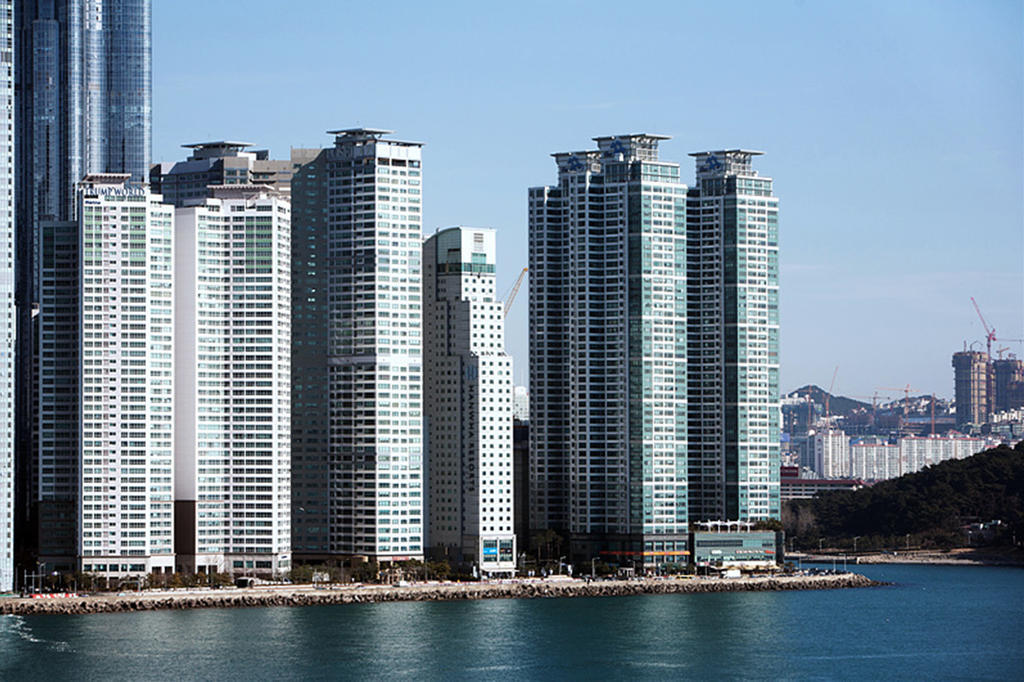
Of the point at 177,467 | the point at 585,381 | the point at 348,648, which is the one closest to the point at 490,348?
the point at 585,381

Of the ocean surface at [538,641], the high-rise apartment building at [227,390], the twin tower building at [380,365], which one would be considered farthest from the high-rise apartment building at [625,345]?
the high-rise apartment building at [227,390]

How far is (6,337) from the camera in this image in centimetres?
14188

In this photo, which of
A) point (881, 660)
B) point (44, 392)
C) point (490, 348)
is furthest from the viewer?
point (490, 348)

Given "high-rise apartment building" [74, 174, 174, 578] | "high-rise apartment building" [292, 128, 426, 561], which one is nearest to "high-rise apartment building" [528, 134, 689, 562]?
"high-rise apartment building" [292, 128, 426, 561]

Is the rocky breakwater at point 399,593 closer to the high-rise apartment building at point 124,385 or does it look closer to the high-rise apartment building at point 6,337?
the high-rise apartment building at point 6,337

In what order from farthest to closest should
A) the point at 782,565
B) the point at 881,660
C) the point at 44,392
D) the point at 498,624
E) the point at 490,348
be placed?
the point at 782,565
the point at 490,348
the point at 44,392
the point at 498,624
the point at 881,660

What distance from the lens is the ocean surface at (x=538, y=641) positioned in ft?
376

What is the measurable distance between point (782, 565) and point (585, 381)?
73.5 ft

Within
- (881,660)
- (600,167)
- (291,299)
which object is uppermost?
(600,167)

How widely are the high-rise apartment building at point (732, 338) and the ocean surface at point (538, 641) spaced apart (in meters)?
16.7

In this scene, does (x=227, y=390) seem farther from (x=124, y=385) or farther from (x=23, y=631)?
(x=23, y=631)

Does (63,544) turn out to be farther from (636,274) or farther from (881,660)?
(881,660)

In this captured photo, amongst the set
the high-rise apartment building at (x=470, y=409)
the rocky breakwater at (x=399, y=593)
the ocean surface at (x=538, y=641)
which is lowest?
the ocean surface at (x=538, y=641)

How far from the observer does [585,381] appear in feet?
543
